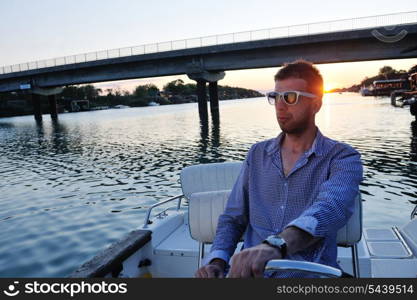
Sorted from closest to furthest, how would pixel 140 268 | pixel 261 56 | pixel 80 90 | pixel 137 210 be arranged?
pixel 140 268 → pixel 137 210 → pixel 261 56 → pixel 80 90

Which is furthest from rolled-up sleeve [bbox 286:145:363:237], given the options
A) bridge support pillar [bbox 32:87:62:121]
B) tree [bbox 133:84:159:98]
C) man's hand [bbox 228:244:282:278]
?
tree [bbox 133:84:159:98]

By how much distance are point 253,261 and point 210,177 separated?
3.46 meters

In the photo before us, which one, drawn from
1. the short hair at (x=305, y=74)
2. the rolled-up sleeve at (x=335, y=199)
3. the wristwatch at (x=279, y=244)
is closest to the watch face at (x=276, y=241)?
the wristwatch at (x=279, y=244)

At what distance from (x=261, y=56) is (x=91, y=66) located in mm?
24757

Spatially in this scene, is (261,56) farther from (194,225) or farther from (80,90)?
(80,90)

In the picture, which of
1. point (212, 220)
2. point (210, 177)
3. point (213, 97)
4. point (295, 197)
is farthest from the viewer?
point (213, 97)

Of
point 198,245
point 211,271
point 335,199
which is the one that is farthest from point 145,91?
point 335,199

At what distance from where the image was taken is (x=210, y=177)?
5344mm

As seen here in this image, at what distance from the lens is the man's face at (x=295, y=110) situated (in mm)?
2463

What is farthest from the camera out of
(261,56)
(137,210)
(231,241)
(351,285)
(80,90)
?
(80,90)

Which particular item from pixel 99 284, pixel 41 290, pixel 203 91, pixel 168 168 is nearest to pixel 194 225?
pixel 99 284

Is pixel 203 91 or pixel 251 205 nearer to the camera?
pixel 251 205

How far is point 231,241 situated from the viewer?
8.54ft

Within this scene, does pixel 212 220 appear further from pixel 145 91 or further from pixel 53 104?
pixel 145 91
